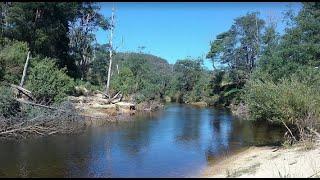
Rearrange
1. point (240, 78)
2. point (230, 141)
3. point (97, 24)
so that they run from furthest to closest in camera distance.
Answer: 1. point (240, 78)
2. point (97, 24)
3. point (230, 141)

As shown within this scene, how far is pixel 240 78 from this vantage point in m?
70.1

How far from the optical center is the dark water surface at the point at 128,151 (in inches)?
754

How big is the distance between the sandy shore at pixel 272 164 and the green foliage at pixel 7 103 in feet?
47.8

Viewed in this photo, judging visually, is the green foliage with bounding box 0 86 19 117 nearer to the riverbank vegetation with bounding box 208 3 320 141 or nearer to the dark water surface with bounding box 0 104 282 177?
the dark water surface with bounding box 0 104 282 177

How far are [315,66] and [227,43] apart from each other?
128 feet

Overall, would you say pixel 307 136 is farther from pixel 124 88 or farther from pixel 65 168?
pixel 124 88

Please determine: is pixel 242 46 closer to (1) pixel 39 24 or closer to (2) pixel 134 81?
(2) pixel 134 81

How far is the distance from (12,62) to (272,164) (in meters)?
26.1

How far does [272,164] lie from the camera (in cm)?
1841

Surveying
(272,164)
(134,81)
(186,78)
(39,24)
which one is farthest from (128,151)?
(186,78)

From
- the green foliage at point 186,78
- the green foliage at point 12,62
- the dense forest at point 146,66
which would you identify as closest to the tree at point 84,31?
the dense forest at point 146,66

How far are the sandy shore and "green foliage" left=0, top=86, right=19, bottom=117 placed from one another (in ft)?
47.8

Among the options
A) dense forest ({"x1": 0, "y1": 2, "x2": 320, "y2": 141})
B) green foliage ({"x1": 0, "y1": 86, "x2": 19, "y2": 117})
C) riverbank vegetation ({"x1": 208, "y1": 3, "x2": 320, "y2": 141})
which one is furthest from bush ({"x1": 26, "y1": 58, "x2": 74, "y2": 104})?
riverbank vegetation ({"x1": 208, "y1": 3, "x2": 320, "y2": 141})

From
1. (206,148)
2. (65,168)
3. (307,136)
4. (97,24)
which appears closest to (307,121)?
(307,136)
